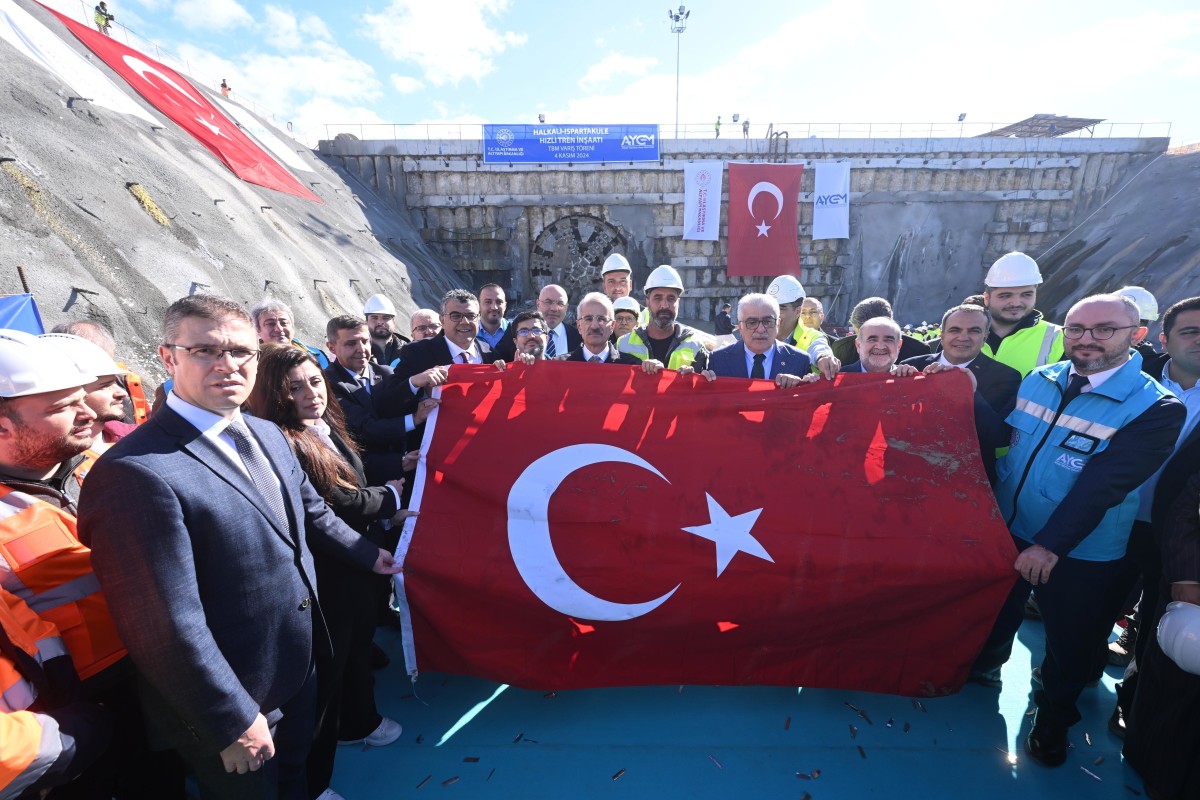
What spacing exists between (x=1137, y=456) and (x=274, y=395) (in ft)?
12.0

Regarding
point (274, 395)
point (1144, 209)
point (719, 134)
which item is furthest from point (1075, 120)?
point (274, 395)

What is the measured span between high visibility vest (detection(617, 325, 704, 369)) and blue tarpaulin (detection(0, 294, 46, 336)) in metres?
4.22

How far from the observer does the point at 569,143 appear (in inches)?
600

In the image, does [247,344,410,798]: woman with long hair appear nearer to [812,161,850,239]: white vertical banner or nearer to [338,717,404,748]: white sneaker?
[338,717,404,748]: white sneaker

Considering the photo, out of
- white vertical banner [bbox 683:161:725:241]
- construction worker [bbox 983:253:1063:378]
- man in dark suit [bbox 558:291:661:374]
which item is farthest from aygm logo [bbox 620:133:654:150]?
construction worker [bbox 983:253:1063:378]

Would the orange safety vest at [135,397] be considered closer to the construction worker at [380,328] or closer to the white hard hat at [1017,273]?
the construction worker at [380,328]

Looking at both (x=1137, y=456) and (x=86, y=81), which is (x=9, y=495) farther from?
(x=86, y=81)

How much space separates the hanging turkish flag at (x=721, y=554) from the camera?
259cm

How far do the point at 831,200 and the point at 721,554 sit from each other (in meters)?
16.4

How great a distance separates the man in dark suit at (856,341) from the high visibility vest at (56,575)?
3.87 metres

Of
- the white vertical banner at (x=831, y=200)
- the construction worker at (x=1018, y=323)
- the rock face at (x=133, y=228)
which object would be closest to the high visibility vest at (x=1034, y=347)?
the construction worker at (x=1018, y=323)

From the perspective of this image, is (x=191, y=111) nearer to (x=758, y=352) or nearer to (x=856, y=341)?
(x=758, y=352)

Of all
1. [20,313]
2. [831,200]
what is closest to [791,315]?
[20,313]

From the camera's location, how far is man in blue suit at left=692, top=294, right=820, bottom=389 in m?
3.42
